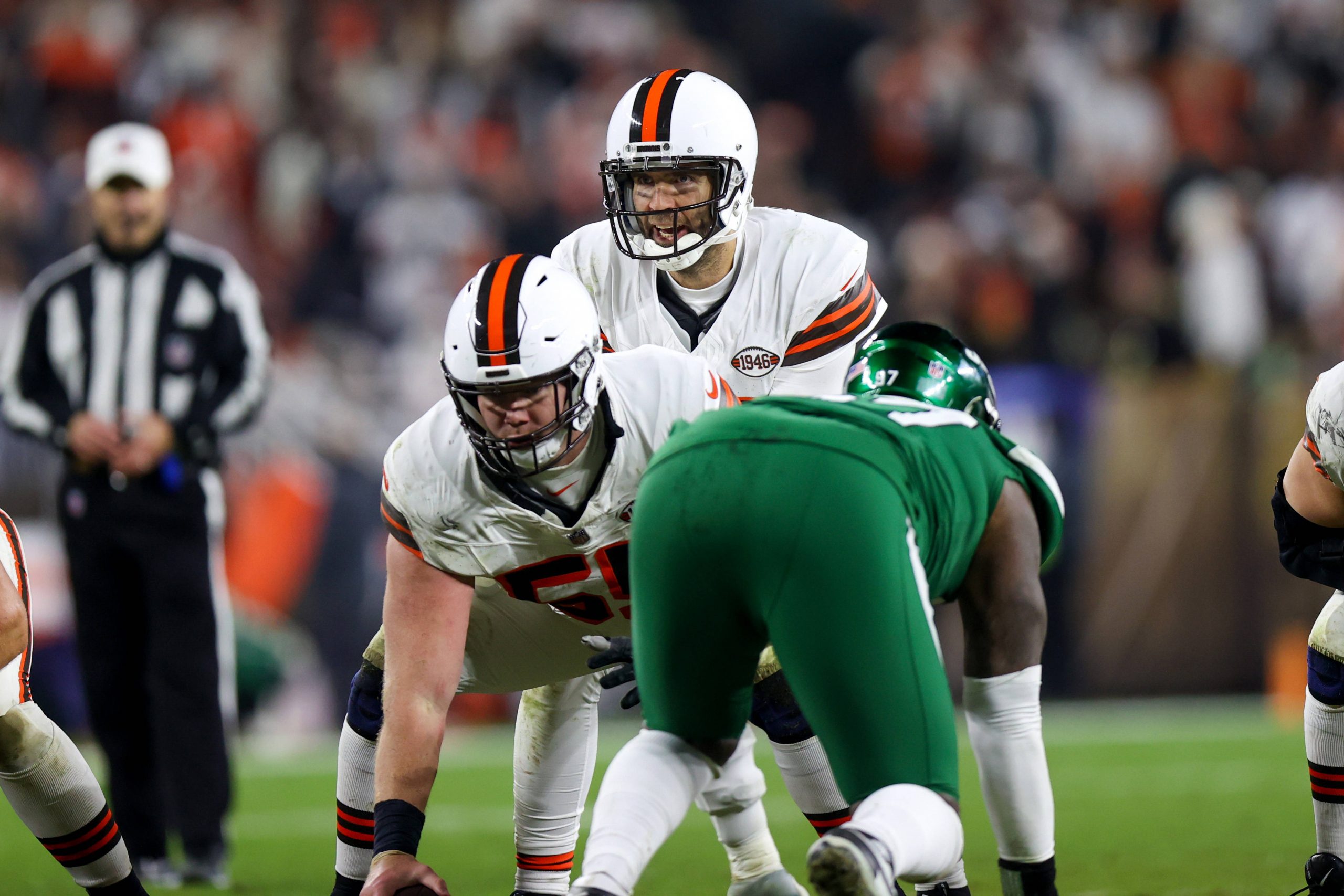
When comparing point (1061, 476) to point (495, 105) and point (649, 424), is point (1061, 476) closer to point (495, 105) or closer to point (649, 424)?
point (495, 105)

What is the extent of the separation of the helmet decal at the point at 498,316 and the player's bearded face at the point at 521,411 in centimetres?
7

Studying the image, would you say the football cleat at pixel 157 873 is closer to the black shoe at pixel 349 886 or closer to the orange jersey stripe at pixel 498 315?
the black shoe at pixel 349 886

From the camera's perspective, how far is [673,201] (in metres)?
4.08

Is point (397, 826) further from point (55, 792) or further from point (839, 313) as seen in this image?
point (839, 313)

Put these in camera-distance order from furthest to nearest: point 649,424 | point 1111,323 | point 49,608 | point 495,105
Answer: point 495,105 < point 1111,323 < point 49,608 < point 649,424

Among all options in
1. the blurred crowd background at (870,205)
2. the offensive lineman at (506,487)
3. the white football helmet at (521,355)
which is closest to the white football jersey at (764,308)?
the offensive lineman at (506,487)

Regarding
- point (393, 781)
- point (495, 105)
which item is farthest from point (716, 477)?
point (495, 105)

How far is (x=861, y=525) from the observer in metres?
2.74

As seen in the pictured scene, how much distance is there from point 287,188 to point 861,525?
8.86 metres

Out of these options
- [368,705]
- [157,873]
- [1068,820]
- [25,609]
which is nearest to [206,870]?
[157,873]

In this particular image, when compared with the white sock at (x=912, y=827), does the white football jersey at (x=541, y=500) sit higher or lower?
higher

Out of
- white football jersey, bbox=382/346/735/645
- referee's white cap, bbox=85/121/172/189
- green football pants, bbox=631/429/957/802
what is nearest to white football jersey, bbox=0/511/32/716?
white football jersey, bbox=382/346/735/645

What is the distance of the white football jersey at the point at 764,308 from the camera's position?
4121 millimetres

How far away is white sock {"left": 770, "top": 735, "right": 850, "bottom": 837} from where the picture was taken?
3.95 meters
